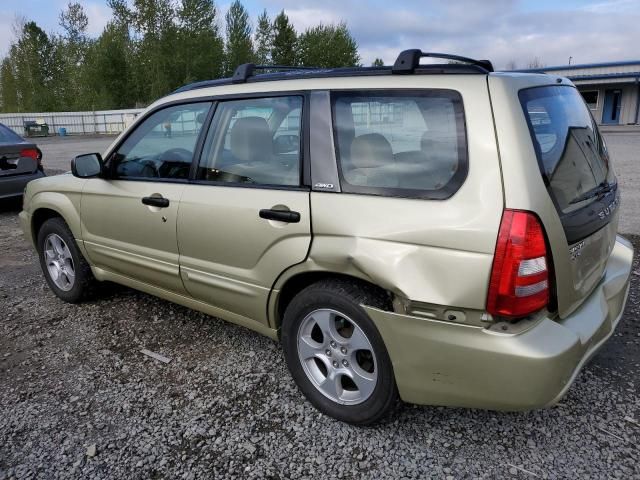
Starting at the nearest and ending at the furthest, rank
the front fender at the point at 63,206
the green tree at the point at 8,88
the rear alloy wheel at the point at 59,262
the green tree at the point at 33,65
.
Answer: the front fender at the point at 63,206 → the rear alloy wheel at the point at 59,262 → the green tree at the point at 33,65 → the green tree at the point at 8,88

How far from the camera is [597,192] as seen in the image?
2.52 meters

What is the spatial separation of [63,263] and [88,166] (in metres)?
1.14

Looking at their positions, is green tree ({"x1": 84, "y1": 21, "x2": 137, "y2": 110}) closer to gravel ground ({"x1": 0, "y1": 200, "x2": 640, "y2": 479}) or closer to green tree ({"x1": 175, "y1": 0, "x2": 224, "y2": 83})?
green tree ({"x1": 175, "y1": 0, "x2": 224, "y2": 83})

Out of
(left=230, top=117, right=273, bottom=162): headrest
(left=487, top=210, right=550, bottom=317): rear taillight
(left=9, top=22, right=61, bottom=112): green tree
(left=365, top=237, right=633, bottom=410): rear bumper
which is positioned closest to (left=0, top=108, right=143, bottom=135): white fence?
(left=9, top=22, right=61, bottom=112): green tree

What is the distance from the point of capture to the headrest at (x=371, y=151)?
7.87ft

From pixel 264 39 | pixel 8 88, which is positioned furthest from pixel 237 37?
pixel 8 88

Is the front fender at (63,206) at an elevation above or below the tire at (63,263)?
above

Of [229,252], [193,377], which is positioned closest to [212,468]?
[193,377]

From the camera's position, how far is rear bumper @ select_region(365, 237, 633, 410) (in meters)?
2.03

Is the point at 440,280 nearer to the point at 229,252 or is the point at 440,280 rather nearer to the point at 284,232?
the point at 284,232

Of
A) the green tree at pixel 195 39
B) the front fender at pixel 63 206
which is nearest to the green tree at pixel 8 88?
the green tree at pixel 195 39

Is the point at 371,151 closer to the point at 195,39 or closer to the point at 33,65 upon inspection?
the point at 195,39

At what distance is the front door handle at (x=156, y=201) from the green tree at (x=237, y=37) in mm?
52670

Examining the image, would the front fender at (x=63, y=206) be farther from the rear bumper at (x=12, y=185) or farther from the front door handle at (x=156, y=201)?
the rear bumper at (x=12, y=185)
